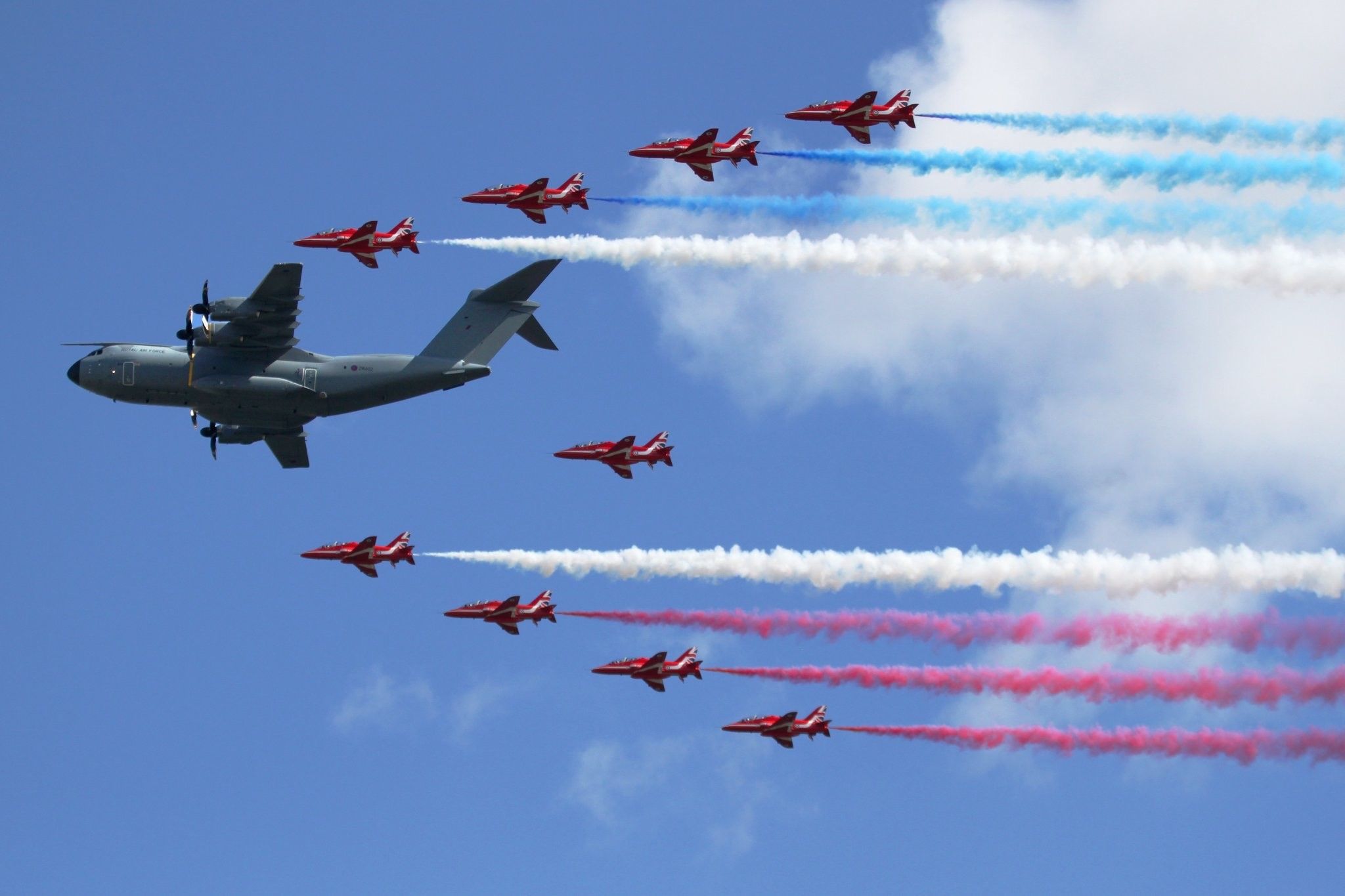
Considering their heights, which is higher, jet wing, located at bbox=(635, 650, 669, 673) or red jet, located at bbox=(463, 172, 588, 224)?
red jet, located at bbox=(463, 172, 588, 224)

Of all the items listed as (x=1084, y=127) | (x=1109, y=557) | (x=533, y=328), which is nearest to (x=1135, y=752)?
(x=1109, y=557)

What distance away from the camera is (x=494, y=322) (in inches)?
2215

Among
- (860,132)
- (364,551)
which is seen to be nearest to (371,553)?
(364,551)

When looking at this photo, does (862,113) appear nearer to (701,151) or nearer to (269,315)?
(701,151)

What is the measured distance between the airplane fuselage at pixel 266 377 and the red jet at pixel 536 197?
450 centimetres

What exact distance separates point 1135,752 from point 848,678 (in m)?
7.87

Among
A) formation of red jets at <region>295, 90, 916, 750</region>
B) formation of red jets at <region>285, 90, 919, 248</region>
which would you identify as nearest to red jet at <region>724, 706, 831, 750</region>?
formation of red jets at <region>295, 90, 916, 750</region>

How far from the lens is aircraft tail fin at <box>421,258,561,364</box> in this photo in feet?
183

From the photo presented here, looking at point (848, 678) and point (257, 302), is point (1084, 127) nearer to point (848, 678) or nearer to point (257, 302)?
point (848, 678)

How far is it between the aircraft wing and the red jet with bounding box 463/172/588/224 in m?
5.29

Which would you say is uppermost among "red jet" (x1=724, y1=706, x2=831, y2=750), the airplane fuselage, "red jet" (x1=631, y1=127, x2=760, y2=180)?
"red jet" (x1=631, y1=127, x2=760, y2=180)

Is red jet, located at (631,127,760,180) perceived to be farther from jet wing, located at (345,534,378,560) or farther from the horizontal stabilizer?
jet wing, located at (345,534,378,560)

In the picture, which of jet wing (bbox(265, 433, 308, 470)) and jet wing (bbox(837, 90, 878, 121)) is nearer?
jet wing (bbox(837, 90, 878, 121))

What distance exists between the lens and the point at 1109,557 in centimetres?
4756
